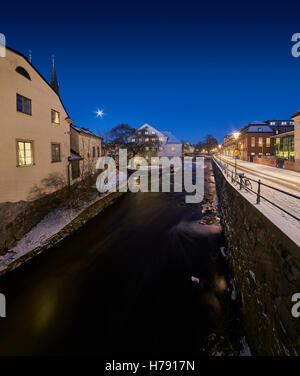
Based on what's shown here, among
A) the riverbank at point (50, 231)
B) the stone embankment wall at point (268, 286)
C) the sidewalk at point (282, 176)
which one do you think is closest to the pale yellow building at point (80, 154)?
the riverbank at point (50, 231)

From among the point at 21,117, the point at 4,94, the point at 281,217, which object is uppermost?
the point at 4,94

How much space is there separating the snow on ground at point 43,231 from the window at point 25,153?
3.82 m

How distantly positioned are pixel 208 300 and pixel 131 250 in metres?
4.84

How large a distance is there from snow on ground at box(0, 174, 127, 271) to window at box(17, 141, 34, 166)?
12.5 feet

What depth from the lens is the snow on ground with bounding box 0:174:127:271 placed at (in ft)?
28.8

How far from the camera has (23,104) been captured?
10.8 metres

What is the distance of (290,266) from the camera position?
3535 millimetres

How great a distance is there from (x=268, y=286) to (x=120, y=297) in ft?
16.7

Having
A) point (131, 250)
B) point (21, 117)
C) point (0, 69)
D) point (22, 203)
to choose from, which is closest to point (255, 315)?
point (131, 250)

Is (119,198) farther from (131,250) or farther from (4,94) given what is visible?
(4,94)

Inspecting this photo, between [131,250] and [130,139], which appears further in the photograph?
[130,139]

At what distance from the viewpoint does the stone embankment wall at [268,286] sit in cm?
339
